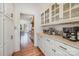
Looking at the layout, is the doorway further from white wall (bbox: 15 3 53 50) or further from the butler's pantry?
the butler's pantry

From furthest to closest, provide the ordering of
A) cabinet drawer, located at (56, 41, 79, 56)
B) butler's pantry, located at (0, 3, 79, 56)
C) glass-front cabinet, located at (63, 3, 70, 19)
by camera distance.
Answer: glass-front cabinet, located at (63, 3, 70, 19) < butler's pantry, located at (0, 3, 79, 56) < cabinet drawer, located at (56, 41, 79, 56)

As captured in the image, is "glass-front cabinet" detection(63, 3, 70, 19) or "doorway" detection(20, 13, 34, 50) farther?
"doorway" detection(20, 13, 34, 50)

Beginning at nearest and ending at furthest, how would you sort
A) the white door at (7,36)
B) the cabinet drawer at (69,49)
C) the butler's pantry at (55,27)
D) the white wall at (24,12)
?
the cabinet drawer at (69,49) → the butler's pantry at (55,27) → the white door at (7,36) → the white wall at (24,12)

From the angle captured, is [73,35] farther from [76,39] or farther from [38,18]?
[38,18]

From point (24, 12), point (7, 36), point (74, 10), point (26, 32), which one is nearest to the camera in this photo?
point (74, 10)

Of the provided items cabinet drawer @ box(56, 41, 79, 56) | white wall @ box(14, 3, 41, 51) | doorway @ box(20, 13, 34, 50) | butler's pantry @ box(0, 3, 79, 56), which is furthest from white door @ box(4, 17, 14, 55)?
doorway @ box(20, 13, 34, 50)

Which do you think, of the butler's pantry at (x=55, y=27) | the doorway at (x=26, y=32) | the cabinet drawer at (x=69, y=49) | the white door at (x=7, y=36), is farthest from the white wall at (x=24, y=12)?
the cabinet drawer at (x=69, y=49)

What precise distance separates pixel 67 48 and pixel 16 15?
8.38 feet

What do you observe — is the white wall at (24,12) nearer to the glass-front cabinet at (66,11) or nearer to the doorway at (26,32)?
the doorway at (26,32)

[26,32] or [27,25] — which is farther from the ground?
[27,25]

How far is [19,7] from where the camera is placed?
3.58 metres

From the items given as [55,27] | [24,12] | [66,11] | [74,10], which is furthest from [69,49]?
[24,12]

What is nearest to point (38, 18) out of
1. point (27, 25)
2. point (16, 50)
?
point (16, 50)

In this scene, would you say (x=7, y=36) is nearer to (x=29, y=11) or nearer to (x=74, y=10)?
(x=74, y=10)
